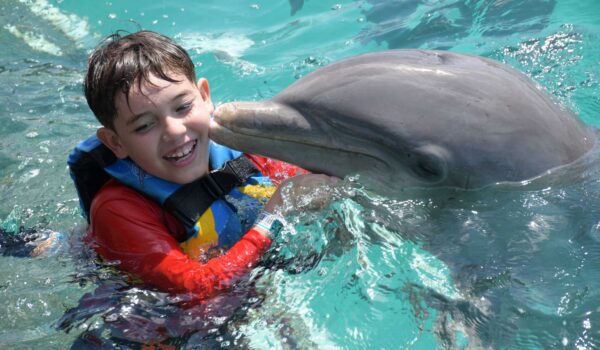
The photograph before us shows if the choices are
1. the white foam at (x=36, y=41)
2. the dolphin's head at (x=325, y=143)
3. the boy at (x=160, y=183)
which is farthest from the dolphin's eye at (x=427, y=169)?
the white foam at (x=36, y=41)

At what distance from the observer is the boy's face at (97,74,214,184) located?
15.0 ft

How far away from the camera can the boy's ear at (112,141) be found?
189 inches

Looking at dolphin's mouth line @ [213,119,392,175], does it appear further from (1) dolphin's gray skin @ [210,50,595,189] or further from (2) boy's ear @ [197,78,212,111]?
(2) boy's ear @ [197,78,212,111]

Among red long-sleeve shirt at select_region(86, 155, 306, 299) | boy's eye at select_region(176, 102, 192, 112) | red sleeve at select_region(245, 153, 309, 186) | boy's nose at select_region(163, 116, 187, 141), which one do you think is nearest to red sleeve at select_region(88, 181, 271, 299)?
red long-sleeve shirt at select_region(86, 155, 306, 299)

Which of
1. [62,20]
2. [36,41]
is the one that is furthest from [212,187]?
[62,20]

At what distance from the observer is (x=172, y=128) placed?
4582 mm

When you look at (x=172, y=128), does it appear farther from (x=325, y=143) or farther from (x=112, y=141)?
(x=325, y=143)

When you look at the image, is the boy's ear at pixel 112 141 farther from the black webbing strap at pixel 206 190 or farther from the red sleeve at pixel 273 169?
the red sleeve at pixel 273 169

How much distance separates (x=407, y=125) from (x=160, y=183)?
6.12 feet

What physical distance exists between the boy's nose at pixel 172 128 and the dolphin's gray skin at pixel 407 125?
54cm

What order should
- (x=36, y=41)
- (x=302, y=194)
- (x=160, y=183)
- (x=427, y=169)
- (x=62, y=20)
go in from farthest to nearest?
(x=62, y=20), (x=36, y=41), (x=160, y=183), (x=302, y=194), (x=427, y=169)

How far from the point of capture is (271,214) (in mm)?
4613

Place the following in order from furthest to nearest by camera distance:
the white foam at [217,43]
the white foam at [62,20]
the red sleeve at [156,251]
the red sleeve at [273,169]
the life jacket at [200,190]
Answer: the white foam at [62,20], the white foam at [217,43], the red sleeve at [273,169], the life jacket at [200,190], the red sleeve at [156,251]

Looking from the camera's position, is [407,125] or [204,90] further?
[204,90]
